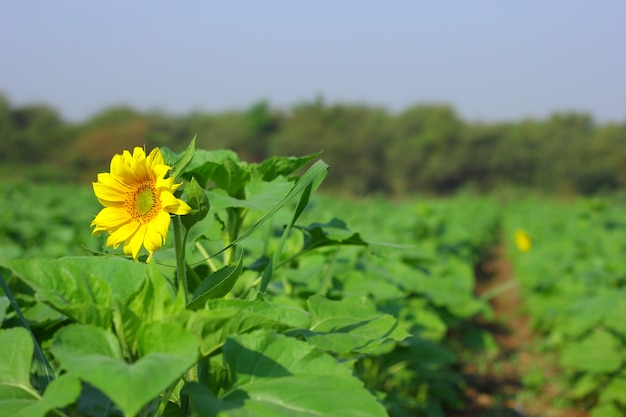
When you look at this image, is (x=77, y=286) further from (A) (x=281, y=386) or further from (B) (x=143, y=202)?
(A) (x=281, y=386)

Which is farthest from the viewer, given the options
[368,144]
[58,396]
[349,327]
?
[368,144]

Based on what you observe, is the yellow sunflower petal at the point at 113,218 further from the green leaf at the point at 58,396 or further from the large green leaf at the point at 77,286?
the green leaf at the point at 58,396

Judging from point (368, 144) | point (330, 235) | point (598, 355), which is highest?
point (330, 235)

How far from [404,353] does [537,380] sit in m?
3.13

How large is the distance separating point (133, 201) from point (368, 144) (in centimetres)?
5139

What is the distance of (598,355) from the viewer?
4227mm

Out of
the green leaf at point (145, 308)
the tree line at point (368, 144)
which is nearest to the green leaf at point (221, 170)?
the green leaf at point (145, 308)

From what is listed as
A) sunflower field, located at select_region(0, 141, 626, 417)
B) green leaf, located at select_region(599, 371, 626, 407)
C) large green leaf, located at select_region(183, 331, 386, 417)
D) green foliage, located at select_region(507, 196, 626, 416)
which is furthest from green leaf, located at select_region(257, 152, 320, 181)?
A: green leaf, located at select_region(599, 371, 626, 407)

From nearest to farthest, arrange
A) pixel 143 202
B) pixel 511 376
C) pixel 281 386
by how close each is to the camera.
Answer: pixel 281 386 → pixel 143 202 → pixel 511 376

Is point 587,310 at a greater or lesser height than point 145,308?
lesser

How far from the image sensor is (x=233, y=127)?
5391 centimetres

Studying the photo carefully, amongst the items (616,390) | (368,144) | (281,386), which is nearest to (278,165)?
(281,386)

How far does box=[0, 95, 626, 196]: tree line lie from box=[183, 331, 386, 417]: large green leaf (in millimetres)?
43303

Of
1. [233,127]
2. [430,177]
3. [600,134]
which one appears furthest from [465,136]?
[233,127]
